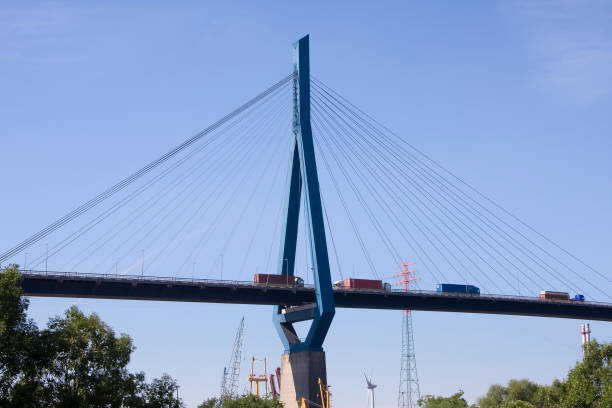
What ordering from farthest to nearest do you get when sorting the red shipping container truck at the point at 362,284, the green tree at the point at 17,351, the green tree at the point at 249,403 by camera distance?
the red shipping container truck at the point at 362,284 → the green tree at the point at 249,403 → the green tree at the point at 17,351

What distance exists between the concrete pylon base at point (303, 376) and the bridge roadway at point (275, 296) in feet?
29.0

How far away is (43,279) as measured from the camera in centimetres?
11575

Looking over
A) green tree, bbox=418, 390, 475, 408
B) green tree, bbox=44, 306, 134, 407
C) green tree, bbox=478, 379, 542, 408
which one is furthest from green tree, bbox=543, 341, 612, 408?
green tree, bbox=478, 379, 542, 408

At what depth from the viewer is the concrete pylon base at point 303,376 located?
128750 mm

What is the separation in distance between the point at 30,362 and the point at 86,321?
5.63m

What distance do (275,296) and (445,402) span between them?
100 feet

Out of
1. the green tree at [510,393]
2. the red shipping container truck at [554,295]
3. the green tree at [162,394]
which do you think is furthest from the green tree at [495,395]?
the green tree at [162,394]

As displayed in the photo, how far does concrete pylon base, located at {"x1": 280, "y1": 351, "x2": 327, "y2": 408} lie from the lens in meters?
129

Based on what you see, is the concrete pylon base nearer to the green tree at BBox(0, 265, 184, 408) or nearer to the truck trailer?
the truck trailer

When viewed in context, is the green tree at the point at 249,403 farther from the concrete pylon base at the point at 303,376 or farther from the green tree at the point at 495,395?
the green tree at the point at 495,395

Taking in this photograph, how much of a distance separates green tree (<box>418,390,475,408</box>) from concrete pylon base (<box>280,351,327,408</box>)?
1539 centimetres

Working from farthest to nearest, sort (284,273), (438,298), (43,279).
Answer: (438,298)
(284,273)
(43,279)

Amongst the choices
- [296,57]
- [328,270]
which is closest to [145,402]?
[328,270]

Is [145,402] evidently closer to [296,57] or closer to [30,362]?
[30,362]
